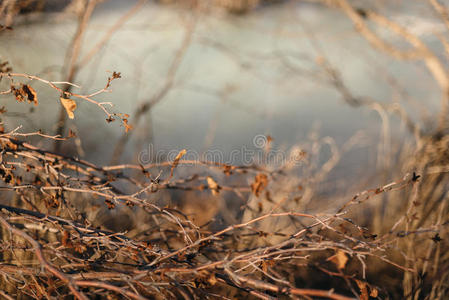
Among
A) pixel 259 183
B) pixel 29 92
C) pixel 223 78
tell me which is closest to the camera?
pixel 29 92

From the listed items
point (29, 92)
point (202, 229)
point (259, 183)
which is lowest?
point (202, 229)

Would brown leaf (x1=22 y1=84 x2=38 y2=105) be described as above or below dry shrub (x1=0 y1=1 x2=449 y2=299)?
above

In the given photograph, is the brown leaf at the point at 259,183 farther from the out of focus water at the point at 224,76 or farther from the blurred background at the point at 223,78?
the out of focus water at the point at 224,76

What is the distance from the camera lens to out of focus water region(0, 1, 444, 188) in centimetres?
336

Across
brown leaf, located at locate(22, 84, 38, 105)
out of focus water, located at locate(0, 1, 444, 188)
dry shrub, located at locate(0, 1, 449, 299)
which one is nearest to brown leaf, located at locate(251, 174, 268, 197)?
dry shrub, located at locate(0, 1, 449, 299)

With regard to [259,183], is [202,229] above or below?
below

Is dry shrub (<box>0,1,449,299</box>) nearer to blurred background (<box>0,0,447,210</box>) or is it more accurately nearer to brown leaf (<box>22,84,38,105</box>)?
brown leaf (<box>22,84,38,105</box>)

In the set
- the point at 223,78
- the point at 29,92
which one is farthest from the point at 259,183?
the point at 223,78

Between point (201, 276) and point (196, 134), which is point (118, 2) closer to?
point (196, 134)

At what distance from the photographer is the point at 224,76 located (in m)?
5.62

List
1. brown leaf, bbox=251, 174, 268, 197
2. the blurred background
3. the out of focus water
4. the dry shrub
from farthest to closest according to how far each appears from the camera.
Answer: the out of focus water, the blurred background, brown leaf, bbox=251, 174, 268, 197, the dry shrub

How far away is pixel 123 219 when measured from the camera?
2.85m

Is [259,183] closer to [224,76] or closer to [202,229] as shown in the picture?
[202,229]

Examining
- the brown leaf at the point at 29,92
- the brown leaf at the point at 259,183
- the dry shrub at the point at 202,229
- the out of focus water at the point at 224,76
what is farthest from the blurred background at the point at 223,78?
the brown leaf at the point at 259,183
